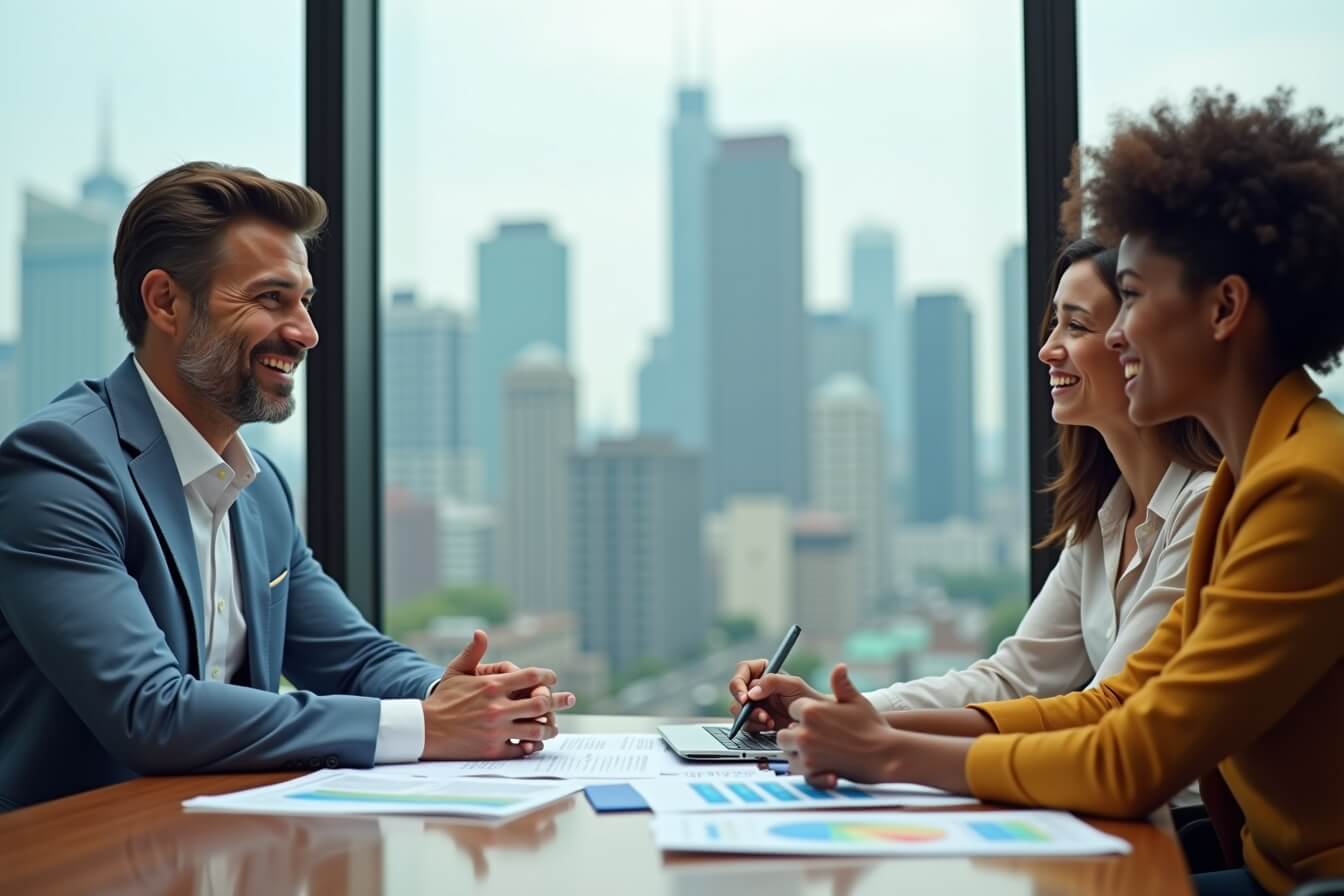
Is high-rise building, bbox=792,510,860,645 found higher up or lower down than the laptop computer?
lower down

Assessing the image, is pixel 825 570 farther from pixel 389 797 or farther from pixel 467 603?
pixel 389 797

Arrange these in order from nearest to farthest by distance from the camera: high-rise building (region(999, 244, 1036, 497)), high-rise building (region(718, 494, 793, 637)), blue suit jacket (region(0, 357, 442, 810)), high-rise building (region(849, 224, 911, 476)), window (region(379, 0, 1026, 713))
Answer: blue suit jacket (region(0, 357, 442, 810)) < high-rise building (region(999, 244, 1036, 497)) < window (region(379, 0, 1026, 713)) < high-rise building (region(849, 224, 911, 476)) < high-rise building (region(718, 494, 793, 637))

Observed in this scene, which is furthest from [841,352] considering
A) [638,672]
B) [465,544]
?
[465,544]

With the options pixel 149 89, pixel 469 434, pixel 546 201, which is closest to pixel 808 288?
pixel 546 201

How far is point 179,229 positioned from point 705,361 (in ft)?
73.3

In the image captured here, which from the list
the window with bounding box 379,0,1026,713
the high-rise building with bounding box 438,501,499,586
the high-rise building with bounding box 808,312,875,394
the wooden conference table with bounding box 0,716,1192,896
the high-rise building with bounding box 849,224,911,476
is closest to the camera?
the wooden conference table with bounding box 0,716,1192,896

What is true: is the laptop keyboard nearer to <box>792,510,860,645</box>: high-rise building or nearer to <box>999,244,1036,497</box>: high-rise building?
<box>999,244,1036,497</box>: high-rise building

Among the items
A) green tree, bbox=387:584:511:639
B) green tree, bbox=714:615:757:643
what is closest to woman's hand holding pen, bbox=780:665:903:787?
green tree, bbox=387:584:511:639

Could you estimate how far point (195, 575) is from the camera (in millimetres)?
1677

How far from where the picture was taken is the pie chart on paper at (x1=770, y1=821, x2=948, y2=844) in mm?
1038

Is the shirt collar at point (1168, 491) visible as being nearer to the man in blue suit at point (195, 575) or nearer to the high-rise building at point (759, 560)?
the man in blue suit at point (195, 575)

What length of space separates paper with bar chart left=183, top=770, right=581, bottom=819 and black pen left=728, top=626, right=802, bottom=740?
0.34 m

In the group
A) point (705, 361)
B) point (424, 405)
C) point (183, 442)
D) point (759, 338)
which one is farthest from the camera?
point (705, 361)

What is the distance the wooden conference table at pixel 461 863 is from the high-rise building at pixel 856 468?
19203 millimetres
